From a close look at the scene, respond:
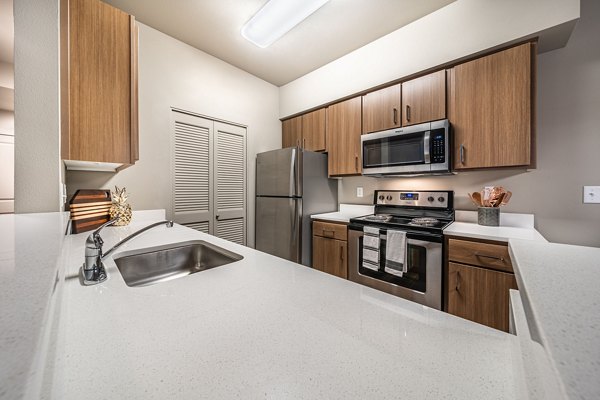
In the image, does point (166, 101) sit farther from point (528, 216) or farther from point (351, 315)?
point (528, 216)

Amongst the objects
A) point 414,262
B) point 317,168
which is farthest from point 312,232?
point 414,262

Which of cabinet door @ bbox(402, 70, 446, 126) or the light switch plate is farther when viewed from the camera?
cabinet door @ bbox(402, 70, 446, 126)

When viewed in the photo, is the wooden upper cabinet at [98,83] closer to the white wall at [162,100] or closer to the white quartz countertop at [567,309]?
the white wall at [162,100]

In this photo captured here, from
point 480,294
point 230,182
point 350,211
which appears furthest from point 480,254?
point 230,182

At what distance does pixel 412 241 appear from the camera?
1.86 metres

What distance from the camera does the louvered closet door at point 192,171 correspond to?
2498 millimetres

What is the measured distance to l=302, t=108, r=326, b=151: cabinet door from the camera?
2.96m

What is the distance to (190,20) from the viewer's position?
85.0 inches

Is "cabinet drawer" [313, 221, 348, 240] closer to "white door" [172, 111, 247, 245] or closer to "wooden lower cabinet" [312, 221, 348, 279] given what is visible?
"wooden lower cabinet" [312, 221, 348, 279]

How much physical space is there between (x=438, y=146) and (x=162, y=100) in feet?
8.59

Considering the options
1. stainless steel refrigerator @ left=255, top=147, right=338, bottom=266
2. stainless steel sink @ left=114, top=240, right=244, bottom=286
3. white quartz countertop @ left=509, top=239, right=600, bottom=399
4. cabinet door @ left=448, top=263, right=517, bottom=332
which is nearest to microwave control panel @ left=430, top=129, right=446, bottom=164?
cabinet door @ left=448, top=263, right=517, bottom=332

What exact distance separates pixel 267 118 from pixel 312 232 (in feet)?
5.83

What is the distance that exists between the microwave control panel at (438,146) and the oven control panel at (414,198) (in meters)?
0.41

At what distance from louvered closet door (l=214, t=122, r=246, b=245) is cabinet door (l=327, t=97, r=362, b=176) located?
1150 millimetres
